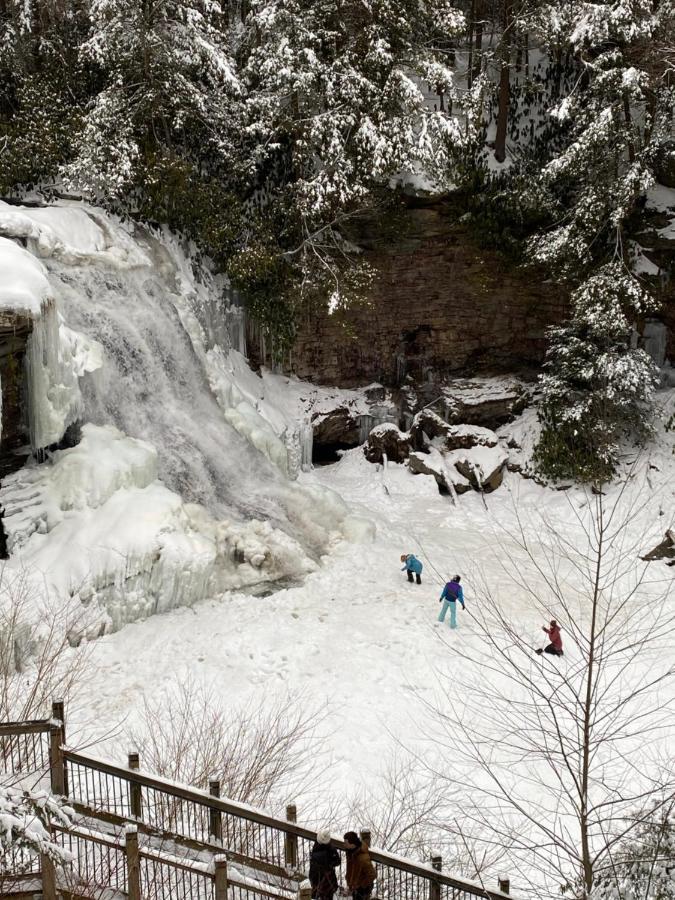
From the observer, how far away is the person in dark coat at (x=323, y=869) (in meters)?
5.27

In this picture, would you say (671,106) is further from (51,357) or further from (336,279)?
(51,357)

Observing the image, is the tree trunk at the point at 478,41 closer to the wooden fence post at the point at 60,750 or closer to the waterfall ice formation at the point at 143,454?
the waterfall ice formation at the point at 143,454

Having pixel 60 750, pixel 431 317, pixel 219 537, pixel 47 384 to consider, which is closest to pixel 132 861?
pixel 60 750

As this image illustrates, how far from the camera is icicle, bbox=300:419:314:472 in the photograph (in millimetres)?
17703

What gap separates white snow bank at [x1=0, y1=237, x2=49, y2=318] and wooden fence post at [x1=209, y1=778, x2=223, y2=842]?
6.83 m

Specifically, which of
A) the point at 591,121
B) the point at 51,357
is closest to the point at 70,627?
the point at 51,357

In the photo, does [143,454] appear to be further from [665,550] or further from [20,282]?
[665,550]

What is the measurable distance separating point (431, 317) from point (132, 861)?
16.7 meters

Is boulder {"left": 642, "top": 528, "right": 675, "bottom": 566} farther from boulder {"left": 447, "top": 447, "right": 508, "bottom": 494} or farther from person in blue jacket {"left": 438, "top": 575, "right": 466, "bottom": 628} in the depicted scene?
person in blue jacket {"left": 438, "top": 575, "right": 466, "bottom": 628}

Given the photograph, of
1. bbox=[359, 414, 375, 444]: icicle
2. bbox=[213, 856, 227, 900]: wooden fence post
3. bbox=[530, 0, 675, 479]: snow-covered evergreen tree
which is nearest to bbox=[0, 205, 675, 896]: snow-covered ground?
bbox=[530, 0, 675, 479]: snow-covered evergreen tree

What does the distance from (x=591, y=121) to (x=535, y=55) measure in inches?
323

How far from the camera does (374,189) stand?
57.9ft

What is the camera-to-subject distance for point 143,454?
1194 centimetres

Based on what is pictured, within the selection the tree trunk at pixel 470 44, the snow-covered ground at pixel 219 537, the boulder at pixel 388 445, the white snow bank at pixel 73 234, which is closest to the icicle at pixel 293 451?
the snow-covered ground at pixel 219 537
